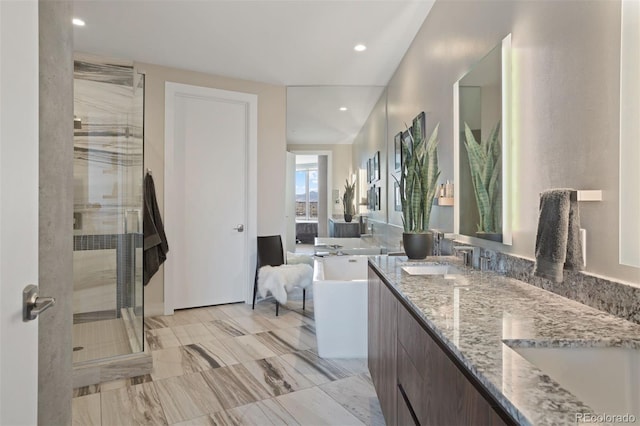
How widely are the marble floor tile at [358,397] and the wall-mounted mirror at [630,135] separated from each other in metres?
1.45

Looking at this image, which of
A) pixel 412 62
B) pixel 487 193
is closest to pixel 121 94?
pixel 412 62

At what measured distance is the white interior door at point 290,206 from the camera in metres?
4.43

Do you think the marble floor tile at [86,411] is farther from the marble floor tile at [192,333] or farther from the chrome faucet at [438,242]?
the chrome faucet at [438,242]

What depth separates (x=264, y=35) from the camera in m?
3.04

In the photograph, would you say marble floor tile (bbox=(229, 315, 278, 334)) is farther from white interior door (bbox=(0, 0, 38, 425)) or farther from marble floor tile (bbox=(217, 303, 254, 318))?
white interior door (bbox=(0, 0, 38, 425))

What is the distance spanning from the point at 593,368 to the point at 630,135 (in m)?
0.62

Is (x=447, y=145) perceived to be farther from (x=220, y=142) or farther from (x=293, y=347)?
(x=220, y=142)

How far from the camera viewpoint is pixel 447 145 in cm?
240

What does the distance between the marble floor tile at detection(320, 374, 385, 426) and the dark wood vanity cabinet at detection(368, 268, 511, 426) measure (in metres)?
0.23

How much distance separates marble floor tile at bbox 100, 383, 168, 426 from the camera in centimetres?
194

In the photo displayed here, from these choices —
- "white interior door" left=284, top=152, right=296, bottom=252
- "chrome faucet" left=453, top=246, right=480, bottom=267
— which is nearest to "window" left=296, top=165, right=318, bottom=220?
"white interior door" left=284, top=152, right=296, bottom=252

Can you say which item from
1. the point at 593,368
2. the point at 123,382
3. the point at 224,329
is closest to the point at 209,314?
the point at 224,329

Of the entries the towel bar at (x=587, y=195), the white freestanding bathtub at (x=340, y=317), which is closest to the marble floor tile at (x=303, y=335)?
the white freestanding bathtub at (x=340, y=317)

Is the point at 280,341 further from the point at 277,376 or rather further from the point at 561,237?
the point at 561,237
